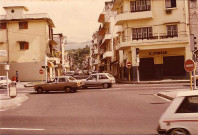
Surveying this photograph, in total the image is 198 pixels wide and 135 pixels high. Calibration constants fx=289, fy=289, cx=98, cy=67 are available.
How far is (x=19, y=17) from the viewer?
50.8m

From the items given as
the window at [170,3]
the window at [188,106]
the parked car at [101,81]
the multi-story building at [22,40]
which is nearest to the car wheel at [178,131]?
the window at [188,106]

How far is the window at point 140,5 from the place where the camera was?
127 ft

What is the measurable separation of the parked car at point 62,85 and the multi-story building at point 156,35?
13.5 meters

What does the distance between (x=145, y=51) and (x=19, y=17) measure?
2426 cm

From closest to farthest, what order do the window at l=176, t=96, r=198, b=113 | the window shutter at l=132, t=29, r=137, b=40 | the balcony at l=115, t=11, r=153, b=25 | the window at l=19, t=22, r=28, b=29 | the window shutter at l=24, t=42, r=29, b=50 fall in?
the window at l=176, t=96, r=198, b=113 < the balcony at l=115, t=11, r=153, b=25 < the window shutter at l=132, t=29, r=137, b=40 < the window at l=19, t=22, r=28, b=29 < the window shutter at l=24, t=42, r=29, b=50

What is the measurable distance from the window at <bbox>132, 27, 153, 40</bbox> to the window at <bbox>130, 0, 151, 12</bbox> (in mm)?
2653

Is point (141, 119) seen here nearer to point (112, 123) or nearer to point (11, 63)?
point (112, 123)

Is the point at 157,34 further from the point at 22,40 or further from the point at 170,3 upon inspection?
the point at 22,40

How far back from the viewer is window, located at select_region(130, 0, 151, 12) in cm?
3862

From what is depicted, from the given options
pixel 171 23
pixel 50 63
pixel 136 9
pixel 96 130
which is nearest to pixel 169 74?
pixel 171 23

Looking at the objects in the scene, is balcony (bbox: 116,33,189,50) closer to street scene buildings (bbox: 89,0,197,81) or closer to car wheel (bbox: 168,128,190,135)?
street scene buildings (bbox: 89,0,197,81)

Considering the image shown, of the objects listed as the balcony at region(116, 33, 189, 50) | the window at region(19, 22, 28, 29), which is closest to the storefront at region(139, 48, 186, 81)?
the balcony at region(116, 33, 189, 50)

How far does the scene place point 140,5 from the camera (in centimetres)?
3884

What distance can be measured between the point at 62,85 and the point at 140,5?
18.8 meters
